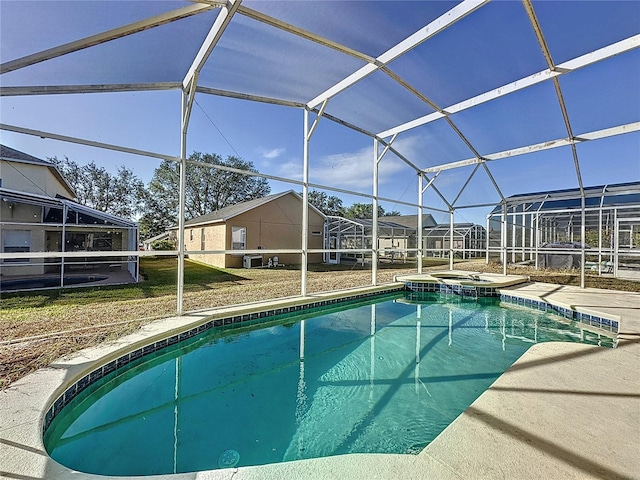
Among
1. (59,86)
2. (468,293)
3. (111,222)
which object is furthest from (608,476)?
(111,222)

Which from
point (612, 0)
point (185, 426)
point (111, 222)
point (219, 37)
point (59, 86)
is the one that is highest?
point (612, 0)

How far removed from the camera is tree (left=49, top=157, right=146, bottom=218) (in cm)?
1056

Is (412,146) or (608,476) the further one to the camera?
(412,146)

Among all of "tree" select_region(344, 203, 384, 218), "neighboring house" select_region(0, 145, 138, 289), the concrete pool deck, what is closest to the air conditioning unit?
"neighboring house" select_region(0, 145, 138, 289)

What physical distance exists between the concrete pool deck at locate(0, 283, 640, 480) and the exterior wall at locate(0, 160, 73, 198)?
972 centimetres

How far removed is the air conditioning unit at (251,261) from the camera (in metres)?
12.4

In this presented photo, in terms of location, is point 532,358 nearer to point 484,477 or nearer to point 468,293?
point 484,477

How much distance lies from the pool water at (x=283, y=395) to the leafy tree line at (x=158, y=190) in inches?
122

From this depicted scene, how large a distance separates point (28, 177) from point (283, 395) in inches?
460

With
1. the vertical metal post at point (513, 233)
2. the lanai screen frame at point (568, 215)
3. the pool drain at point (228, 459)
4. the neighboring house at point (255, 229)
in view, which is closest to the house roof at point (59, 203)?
the neighboring house at point (255, 229)

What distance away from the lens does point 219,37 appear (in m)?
3.40

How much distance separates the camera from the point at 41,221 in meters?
8.34

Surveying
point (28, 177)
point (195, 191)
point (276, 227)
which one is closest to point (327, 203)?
point (195, 191)

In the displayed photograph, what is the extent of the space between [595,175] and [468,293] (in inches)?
204
